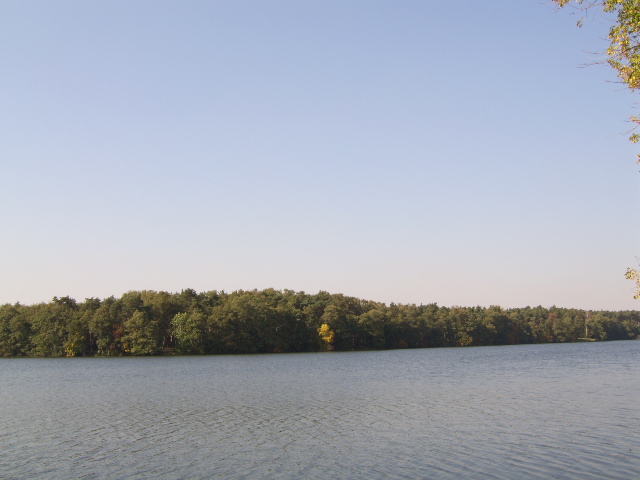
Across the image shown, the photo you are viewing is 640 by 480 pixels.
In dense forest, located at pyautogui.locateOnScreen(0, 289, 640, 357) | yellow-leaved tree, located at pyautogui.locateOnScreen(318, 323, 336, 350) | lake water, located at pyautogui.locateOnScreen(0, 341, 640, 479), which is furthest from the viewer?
yellow-leaved tree, located at pyautogui.locateOnScreen(318, 323, 336, 350)

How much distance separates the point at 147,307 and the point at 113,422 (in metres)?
92.3

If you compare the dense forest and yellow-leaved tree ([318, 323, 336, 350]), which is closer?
the dense forest

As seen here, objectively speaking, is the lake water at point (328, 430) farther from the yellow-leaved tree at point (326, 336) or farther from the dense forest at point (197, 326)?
the yellow-leaved tree at point (326, 336)

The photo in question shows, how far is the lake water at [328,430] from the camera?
20.2 metres

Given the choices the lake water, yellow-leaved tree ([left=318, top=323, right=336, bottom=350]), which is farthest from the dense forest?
the lake water

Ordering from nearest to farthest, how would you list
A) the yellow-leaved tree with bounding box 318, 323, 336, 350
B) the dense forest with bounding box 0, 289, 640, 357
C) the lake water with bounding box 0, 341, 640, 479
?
the lake water with bounding box 0, 341, 640, 479, the dense forest with bounding box 0, 289, 640, 357, the yellow-leaved tree with bounding box 318, 323, 336, 350

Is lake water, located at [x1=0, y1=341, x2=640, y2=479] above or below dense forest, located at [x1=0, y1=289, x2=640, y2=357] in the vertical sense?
below

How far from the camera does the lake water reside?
66.4 feet

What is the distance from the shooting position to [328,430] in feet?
90.3

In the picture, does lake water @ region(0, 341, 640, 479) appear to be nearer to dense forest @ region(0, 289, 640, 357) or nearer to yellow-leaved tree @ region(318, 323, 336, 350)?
dense forest @ region(0, 289, 640, 357)

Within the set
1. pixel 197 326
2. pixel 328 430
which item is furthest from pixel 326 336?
pixel 328 430

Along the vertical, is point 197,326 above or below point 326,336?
above

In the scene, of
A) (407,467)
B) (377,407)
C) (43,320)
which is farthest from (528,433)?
(43,320)

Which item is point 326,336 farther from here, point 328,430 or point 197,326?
point 328,430
